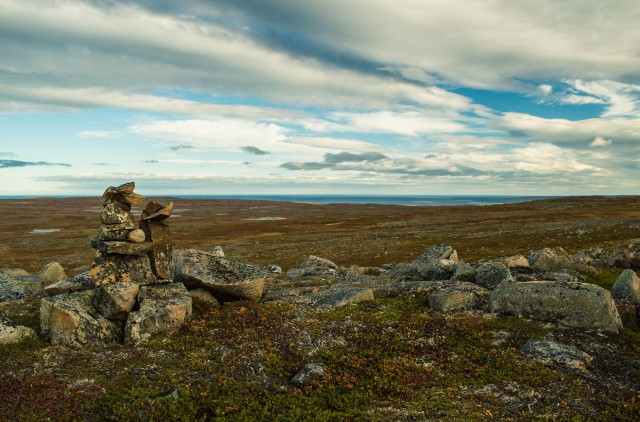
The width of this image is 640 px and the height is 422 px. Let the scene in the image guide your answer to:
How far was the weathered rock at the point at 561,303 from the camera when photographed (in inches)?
695

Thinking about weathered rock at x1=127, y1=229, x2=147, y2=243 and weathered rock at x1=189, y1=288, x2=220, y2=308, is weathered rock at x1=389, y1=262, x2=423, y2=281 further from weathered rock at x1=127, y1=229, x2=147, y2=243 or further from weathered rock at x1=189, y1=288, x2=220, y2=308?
weathered rock at x1=127, y1=229, x2=147, y2=243

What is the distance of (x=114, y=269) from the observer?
20609 mm

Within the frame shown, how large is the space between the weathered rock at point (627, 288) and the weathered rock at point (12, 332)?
2942 centimetres

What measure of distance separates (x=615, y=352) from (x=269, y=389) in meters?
13.2

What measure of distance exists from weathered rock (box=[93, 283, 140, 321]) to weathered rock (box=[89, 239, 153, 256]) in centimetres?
187

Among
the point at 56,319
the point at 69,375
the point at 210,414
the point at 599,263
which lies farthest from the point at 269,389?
the point at 599,263

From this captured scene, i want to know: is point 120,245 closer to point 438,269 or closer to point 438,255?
point 438,269

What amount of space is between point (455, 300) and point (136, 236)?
16.6 m

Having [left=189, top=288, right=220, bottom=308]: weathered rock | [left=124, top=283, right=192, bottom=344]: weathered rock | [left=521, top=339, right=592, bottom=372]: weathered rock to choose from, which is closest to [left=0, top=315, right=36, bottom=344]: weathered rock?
[left=124, top=283, right=192, bottom=344]: weathered rock

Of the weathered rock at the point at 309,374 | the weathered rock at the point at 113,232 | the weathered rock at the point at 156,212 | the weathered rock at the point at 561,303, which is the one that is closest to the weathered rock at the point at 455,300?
the weathered rock at the point at 561,303

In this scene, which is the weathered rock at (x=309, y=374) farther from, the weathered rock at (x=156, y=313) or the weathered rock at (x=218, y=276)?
the weathered rock at (x=218, y=276)

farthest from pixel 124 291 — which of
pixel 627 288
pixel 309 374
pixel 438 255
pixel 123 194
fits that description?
pixel 627 288

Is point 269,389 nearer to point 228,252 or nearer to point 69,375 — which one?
point 69,375

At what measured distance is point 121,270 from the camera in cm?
2078
